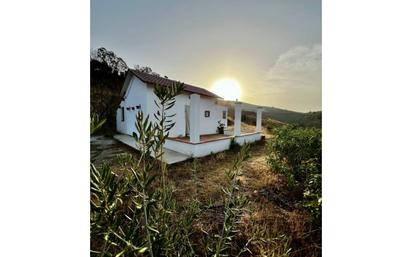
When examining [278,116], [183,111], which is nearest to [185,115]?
[183,111]

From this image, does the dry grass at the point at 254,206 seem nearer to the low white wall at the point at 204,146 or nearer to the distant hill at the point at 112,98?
the low white wall at the point at 204,146

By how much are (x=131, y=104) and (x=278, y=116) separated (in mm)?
744

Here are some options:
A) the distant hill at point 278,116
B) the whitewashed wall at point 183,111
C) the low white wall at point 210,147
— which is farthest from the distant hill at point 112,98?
the low white wall at point 210,147

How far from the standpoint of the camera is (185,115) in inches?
52.4

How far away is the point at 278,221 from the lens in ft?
3.85

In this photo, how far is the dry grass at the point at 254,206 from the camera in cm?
105

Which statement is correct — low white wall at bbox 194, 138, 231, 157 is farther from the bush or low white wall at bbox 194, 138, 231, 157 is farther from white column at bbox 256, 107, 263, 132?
the bush

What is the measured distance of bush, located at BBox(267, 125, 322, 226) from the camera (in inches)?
45.0

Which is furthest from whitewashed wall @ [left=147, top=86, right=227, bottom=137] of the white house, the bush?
the bush
